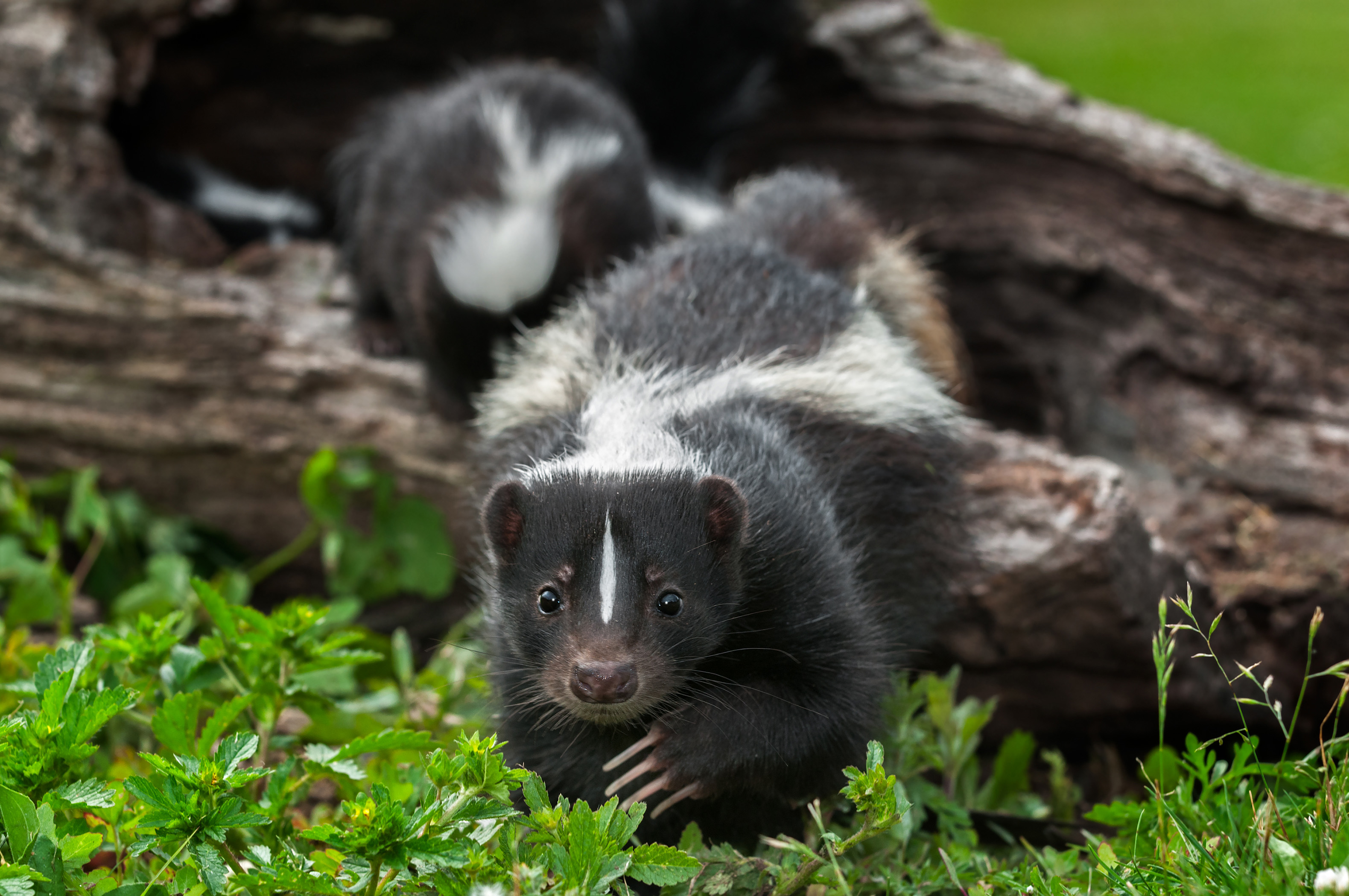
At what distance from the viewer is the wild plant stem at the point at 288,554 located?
17.0 ft

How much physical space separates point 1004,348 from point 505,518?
3.72 meters

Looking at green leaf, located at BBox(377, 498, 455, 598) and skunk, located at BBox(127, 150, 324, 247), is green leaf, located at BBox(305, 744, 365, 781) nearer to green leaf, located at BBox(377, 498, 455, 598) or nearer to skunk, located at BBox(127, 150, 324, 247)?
green leaf, located at BBox(377, 498, 455, 598)

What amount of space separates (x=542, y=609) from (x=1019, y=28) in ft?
44.6

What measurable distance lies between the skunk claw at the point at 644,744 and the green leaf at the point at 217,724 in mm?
932

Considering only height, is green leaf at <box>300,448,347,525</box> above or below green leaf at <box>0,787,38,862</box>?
below

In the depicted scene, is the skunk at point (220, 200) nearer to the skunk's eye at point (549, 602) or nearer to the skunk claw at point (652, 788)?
the skunk's eye at point (549, 602)

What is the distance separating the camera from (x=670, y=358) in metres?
3.69

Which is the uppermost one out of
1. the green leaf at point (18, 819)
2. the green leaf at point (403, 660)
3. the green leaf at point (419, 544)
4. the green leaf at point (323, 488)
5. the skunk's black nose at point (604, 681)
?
the skunk's black nose at point (604, 681)

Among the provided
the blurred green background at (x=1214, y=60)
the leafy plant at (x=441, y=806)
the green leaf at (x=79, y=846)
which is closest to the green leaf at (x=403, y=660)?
the leafy plant at (x=441, y=806)

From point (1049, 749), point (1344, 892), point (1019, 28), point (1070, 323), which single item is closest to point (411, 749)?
point (1344, 892)

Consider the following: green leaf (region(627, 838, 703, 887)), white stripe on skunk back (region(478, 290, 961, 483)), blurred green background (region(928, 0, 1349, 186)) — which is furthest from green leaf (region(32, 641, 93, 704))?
blurred green background (region(928, 0, 1349, 186))

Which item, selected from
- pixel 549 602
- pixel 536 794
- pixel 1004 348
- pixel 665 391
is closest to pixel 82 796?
pixel 536 794

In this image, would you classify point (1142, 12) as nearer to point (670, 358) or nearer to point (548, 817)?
point (670, 358)

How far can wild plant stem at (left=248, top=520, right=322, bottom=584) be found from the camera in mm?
5195
